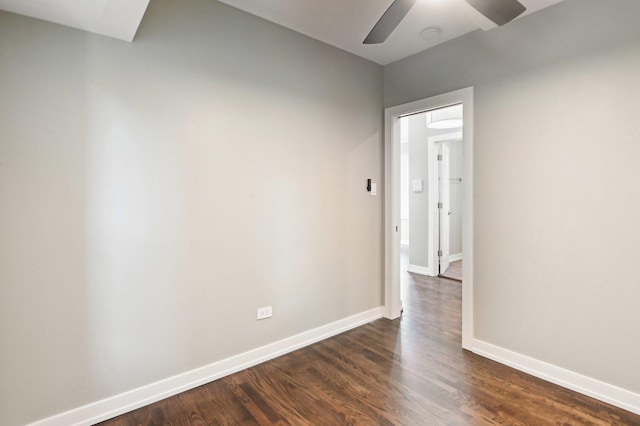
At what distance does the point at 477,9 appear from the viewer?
1.74m

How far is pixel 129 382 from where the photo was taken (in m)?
2.02

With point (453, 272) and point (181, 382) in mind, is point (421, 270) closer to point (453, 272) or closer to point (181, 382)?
point (453, 272)

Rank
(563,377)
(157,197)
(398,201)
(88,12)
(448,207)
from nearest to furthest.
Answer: (88,12) → (157,197) → (563,377) → (398,201) → (448,207)

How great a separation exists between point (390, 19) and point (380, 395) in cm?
231

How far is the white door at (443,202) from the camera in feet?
18.1

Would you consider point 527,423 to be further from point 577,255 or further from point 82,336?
point 82,336

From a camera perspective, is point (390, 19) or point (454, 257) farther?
point (454, 257)

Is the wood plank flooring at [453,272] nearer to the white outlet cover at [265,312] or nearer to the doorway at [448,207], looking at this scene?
the doorway at [448,207]

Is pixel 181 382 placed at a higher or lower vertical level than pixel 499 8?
lower

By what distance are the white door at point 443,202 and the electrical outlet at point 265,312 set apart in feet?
12.3

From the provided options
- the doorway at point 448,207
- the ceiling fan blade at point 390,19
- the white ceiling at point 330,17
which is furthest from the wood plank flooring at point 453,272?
the ceiling fan blade at point 390,19

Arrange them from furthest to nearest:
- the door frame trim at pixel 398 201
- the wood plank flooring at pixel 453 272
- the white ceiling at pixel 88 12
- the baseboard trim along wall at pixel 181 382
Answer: the wood plank flooring at pixel 453 272
the door frame trim at pixel 398 201
the baseboard trim along wall at pixel 181 382
the white ceiling at pixel 88 12

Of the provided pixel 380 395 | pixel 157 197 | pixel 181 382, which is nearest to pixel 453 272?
pixel 380 395

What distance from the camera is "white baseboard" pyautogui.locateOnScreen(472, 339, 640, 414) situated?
2.01m
